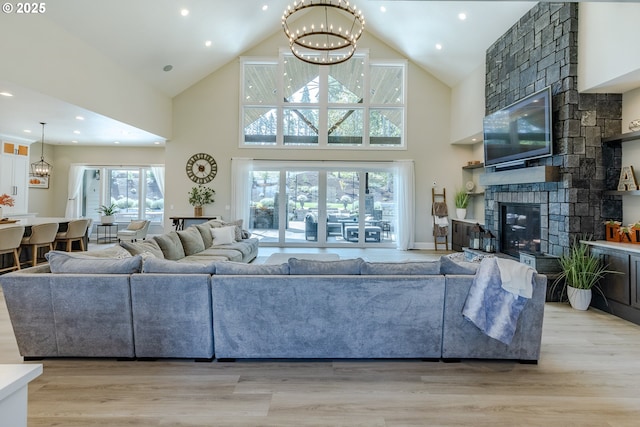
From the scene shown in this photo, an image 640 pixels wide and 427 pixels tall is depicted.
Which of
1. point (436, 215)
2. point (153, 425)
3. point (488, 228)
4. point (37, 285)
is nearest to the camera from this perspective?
point (153, 425)

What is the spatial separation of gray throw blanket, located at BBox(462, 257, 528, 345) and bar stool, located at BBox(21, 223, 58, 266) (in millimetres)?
6736

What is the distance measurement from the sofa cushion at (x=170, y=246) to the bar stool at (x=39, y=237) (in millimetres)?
2649

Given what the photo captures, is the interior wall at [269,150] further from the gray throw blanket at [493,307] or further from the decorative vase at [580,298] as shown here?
the gray throw blanket at [493,307]

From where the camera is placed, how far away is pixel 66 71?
5121 mm

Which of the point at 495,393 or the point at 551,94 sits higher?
the point at 551,94

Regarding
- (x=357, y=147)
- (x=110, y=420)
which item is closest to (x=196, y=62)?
(x=357, y=147)

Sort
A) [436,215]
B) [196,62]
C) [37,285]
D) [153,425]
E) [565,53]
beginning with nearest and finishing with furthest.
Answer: [153,425]
[37,285]
[565,53]
[196,62]
[436,215]

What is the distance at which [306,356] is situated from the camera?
272 centimetres

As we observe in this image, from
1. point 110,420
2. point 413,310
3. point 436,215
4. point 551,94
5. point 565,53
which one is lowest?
point 110,420

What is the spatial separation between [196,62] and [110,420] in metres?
7.54

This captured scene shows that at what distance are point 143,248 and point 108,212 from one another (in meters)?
7.07

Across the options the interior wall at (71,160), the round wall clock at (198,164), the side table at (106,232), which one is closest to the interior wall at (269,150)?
the round wall clock at (198,164)

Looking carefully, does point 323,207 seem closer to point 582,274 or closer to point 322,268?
point 582,274

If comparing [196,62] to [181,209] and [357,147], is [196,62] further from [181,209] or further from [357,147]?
[357,147]
